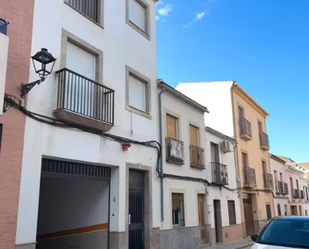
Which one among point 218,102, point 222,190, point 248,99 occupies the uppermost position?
point 248,99

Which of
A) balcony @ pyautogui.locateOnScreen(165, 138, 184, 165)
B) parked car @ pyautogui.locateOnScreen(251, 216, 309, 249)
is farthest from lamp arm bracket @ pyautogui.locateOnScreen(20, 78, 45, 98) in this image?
balcony @ pyautogui.locateOnScreen(165, 138, 184, 165)

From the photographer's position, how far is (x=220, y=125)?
19406mm

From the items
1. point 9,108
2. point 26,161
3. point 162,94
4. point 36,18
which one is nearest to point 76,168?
point 26,161

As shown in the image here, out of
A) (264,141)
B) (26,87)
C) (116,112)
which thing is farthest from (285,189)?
(26,87)

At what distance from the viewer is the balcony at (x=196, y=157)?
13.6 meters

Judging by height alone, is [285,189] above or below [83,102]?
below

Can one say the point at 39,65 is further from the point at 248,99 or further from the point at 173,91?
the point at 248,99

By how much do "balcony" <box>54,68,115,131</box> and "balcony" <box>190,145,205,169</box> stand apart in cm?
550

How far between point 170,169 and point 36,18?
6868 millimetres

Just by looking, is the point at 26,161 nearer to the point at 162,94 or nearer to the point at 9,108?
the point at 9,108

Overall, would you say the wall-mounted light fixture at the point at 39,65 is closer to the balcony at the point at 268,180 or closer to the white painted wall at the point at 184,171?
the white painted wall at the point at 184,171

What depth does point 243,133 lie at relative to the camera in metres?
19.6

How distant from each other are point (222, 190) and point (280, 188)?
12.1 meters

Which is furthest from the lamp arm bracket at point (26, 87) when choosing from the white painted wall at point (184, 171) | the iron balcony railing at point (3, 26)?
the white painted wall at point (184, 171)
